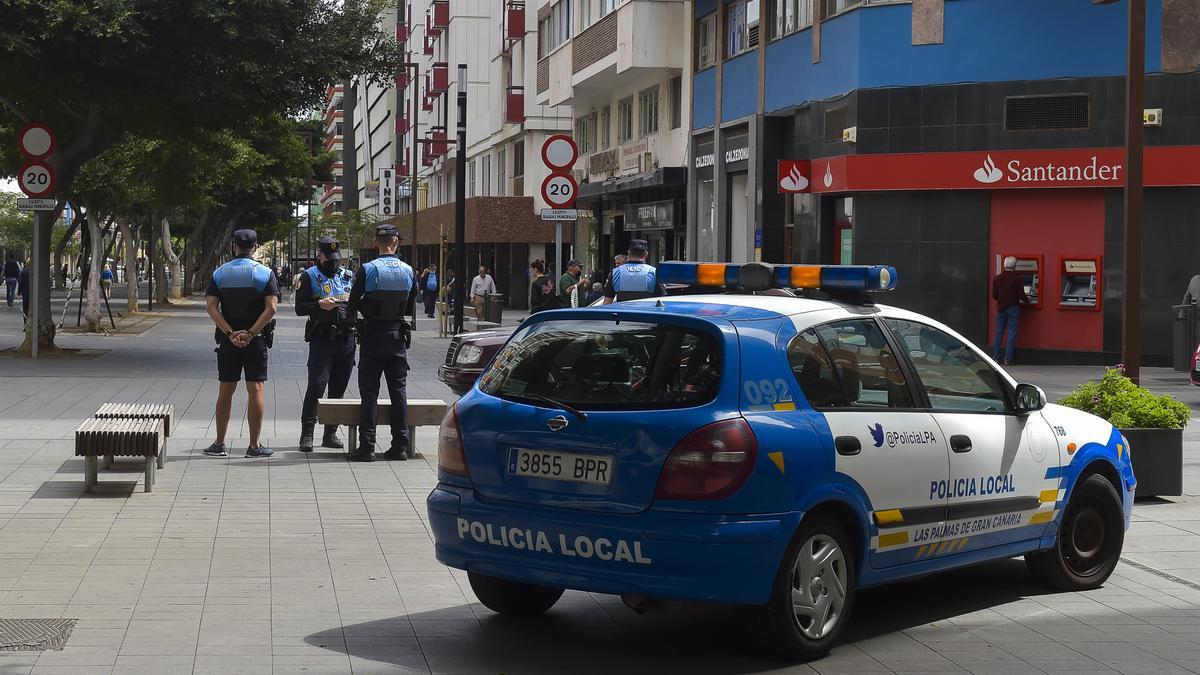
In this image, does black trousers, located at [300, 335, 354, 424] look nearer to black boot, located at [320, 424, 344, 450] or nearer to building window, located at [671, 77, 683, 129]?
black boot, located at [320, 424, 344, 450]

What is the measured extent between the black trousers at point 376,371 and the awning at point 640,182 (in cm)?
2489

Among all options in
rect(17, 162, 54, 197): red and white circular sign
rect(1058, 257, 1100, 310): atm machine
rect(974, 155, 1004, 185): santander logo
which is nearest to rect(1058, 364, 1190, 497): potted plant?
rect(1058, 257, 1100, 310): atm machine

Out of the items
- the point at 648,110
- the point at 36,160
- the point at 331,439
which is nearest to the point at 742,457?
the point at 331,439

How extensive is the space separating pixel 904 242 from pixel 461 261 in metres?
7.72

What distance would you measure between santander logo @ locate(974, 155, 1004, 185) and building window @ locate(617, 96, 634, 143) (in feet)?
54.7

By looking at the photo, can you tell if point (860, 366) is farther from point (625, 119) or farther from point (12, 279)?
point (12, 279)

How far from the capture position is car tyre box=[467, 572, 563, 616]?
6918 mm

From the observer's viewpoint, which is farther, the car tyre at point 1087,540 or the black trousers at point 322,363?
the black trousers at point 322,363

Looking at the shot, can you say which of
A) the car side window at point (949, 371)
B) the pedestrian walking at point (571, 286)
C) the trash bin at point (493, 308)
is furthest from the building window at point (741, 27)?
the car side window at point (949, 371)

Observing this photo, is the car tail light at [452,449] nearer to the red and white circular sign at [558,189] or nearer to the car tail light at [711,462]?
the car tail light at [711,462]

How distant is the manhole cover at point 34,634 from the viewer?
618 centimetres

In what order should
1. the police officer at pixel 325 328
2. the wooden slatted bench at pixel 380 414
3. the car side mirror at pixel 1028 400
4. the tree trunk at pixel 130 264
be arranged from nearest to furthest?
the car side mirror at pixel 1028 400
the wooden slatted bench at pixel 380 414
the police officer at pixel 325 328
the tree trunk at pixel 130 264

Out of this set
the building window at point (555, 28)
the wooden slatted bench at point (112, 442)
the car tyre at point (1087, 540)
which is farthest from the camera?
the building window at point (555, 28)

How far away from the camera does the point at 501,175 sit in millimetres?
59406
